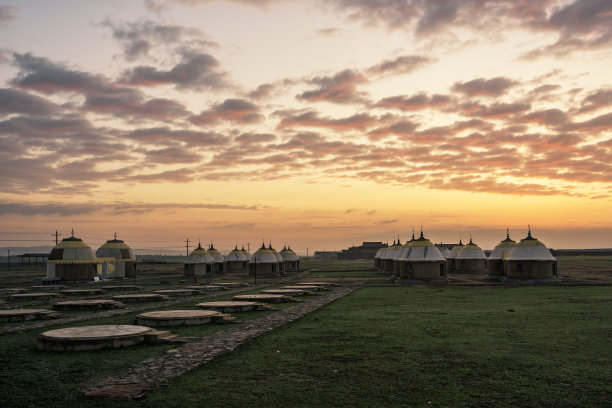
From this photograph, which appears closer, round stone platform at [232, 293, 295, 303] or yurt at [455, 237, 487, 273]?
round stone platform at [232, 293, 295, 303]

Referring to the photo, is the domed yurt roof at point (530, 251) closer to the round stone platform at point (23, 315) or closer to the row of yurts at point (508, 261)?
the row of yurts at point (508, 261)

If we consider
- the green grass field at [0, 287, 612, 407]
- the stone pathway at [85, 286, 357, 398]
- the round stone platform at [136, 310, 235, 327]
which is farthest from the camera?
the round stone platform at [136, 310, 235, 327]

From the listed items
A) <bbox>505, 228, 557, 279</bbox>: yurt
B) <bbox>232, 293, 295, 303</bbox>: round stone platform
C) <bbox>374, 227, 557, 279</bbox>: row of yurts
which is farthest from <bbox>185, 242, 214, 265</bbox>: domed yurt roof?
<bbox>232, 293, 295, 303</bbox>: round stone platform

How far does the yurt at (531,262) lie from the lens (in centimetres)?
4956

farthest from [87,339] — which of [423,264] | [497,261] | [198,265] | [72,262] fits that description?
[198,265]

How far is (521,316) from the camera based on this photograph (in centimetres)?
2141

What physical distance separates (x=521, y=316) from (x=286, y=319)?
10262 millimetres

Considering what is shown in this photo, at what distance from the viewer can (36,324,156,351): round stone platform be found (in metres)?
13.9

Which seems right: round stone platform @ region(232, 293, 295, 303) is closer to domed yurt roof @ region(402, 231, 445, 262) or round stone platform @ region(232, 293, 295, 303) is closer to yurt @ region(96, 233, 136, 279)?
domed yurt roof @ region(402, 231, 445, 262)

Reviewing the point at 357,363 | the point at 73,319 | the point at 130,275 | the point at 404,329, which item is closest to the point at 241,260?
the point at 130,275

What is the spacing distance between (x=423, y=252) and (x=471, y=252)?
23.5 metres

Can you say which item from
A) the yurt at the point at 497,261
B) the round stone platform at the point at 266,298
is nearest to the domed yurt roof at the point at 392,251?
the yurt at the point at 497,261

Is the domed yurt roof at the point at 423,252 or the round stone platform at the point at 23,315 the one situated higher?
the domed yurt roof at the point at 423,252

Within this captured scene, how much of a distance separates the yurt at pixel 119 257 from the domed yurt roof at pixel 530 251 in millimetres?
46054
